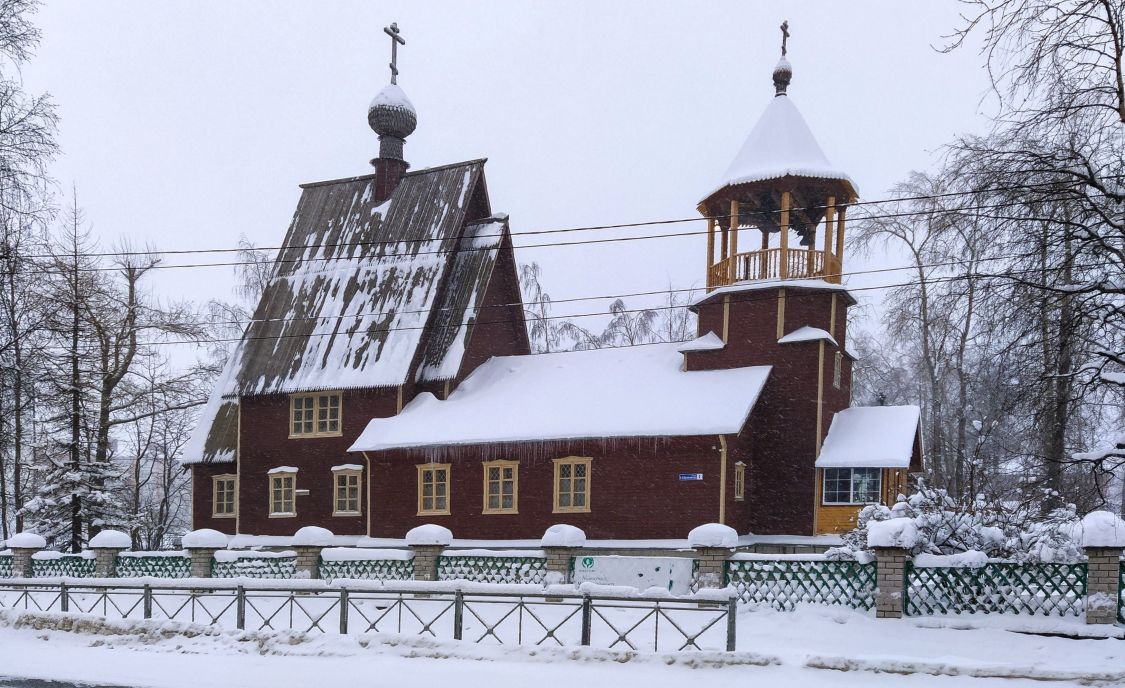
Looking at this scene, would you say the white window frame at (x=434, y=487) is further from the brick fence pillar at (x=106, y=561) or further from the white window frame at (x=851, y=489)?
the white window frame at (x=851, y=489)

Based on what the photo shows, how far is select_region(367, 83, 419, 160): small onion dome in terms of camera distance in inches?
1318

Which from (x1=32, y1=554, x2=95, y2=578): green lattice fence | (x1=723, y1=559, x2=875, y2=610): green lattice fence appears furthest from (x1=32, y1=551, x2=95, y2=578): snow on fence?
(x1=723, y1=559, x2=875, y2=610): green lattice fence

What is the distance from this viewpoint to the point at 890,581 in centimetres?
1562

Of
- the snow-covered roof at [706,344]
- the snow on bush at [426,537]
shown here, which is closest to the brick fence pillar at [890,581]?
the snow on bush at [426,537]

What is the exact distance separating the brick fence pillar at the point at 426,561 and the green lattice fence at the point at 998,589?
817 cm

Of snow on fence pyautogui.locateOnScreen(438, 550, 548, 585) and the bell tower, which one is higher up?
the bell tower

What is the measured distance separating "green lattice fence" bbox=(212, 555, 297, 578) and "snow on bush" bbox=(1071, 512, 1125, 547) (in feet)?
47.7

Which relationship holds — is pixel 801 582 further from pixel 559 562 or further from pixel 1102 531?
pixel 1102 531

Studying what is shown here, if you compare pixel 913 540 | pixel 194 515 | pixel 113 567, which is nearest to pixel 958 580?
pixel 913 540

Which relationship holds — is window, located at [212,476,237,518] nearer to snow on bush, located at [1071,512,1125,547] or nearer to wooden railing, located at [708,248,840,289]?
wooden railing, located at [708,248,840,289]

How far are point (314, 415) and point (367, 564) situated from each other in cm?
1113

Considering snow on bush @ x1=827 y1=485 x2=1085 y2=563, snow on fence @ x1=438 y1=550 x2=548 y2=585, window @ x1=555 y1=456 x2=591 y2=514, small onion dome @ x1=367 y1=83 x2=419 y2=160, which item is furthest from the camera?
small onion dome @ x1=367 y1=83 x2=419 y2=160

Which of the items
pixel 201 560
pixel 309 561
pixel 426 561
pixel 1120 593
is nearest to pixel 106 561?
pixel 201 560

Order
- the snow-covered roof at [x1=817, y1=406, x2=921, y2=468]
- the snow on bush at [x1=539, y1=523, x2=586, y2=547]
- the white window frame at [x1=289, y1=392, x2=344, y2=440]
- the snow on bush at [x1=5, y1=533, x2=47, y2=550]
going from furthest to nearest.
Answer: the white window frame at [x1=289, y1=392, x2=344, y2=440], the snow on bush at [x1=5, y1=533, x2=47, y2=550], the snow-covered roof at [x1=817, y1=406, x2=921, y2=468], the snow on bush at [x1=539, y1=523, x2=586, y2=547]
